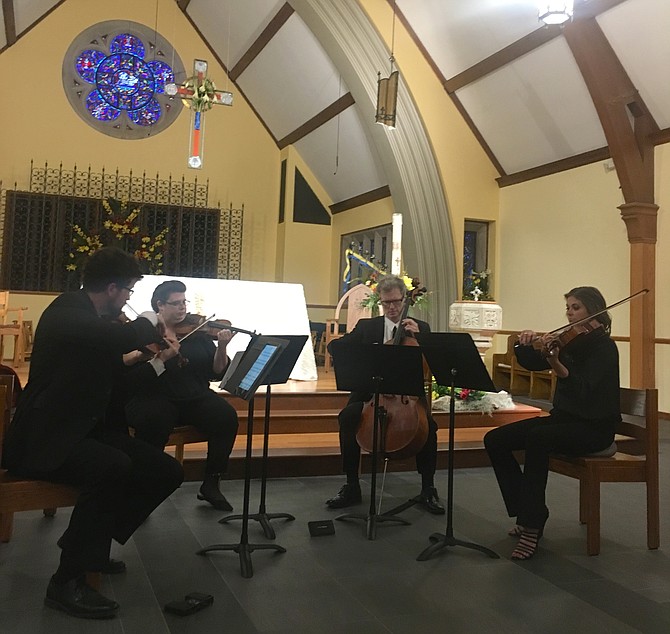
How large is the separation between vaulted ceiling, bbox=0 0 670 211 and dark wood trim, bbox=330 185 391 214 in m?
0.03

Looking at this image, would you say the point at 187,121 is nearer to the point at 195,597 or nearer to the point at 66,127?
the point at 66,127

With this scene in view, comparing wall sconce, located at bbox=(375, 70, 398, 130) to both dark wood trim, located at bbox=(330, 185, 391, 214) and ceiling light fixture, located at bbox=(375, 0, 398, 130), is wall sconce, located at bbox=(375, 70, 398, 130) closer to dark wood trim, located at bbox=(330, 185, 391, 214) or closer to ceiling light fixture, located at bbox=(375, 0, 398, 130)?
ceiling light fixture, located at bbox=(375, 0, 398, 130)

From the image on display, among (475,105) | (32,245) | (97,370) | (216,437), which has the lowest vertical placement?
(216,437)

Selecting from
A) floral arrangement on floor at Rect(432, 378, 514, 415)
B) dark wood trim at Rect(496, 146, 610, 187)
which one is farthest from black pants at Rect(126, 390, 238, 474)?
dark wood trim at Rect(496, 146, 610, 187)

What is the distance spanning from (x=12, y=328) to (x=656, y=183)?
6930 millimetres

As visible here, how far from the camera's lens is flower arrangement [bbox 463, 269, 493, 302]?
946 cm

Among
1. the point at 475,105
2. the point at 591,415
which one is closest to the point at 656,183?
the point at 475,105

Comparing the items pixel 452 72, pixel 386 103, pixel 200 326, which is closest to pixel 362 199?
pixel 452 72

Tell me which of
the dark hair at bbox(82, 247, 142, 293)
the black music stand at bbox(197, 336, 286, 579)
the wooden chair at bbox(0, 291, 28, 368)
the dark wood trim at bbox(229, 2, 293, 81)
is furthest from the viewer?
the dark wood trim at bbox(229, 2, 293, 81)

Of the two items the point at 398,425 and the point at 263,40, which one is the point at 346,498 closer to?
the point at 398,425

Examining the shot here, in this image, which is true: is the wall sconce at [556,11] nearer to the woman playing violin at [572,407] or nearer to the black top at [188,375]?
the woman playing violin at [572,407]

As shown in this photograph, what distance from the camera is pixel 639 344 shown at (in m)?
7.33

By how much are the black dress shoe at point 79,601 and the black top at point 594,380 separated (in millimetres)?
2008

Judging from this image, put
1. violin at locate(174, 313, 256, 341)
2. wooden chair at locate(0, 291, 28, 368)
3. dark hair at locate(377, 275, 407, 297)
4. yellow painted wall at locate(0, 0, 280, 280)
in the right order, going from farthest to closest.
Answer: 1. yellow painted wall at locate(0, 0, 280, 280)
2. wooden chair at locate(0, 291, 28, 368)
3. dark hair at locate(377, 275, 407, 297)
4. violin at locate(174, 313, 256, 341)
